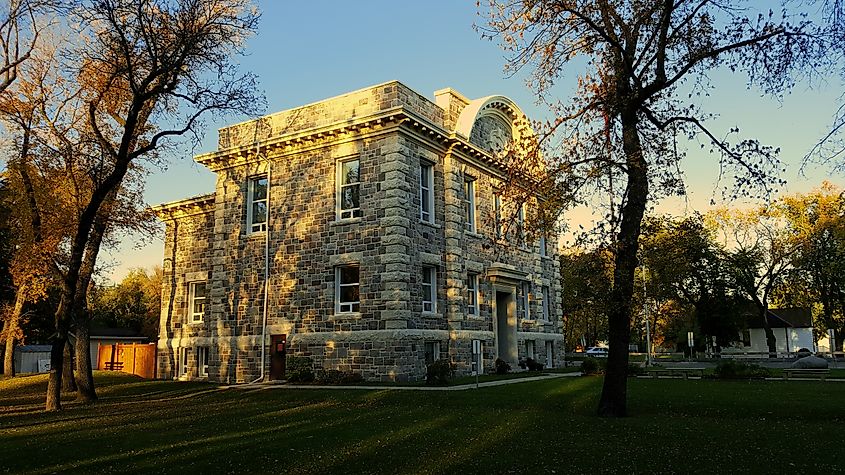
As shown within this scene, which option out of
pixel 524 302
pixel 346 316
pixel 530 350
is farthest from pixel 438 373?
pixel 530 350

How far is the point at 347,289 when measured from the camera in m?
21.9

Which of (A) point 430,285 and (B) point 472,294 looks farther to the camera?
(B) point 472,294

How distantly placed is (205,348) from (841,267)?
1734 inches

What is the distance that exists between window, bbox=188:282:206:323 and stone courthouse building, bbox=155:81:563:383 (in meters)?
0.05

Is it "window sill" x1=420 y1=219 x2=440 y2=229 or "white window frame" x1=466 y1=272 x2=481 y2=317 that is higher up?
"window sill" x1=420 y1=219 x2=440 y2=229

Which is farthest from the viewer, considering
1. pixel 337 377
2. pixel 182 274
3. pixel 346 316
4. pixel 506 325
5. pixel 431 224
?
pixel 182 274

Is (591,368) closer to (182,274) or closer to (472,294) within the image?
(472,294)

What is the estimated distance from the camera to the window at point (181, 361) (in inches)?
1062

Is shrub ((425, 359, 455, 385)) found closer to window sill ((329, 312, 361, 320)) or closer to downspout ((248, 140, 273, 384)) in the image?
window sill ((329, 312, 361, 320))

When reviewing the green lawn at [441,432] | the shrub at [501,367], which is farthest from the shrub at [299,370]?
the shrub at [501,367]

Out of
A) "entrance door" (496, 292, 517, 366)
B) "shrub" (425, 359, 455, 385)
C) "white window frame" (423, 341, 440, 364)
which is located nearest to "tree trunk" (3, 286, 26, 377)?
"white window frame" (423, 341, 440, 364)

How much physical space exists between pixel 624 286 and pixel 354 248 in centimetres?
1115

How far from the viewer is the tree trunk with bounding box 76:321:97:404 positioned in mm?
18719

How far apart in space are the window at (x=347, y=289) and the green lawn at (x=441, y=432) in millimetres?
3732
